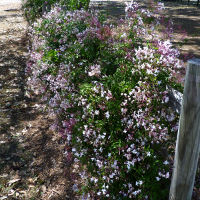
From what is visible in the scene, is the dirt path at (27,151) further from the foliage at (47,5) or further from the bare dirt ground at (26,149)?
the foliage at (47,5)

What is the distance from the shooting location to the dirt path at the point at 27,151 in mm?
3453

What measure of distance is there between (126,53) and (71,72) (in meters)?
0.99

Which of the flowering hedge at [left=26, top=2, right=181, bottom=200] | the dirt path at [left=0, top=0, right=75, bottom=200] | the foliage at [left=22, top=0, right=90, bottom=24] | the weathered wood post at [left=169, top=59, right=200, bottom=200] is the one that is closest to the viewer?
the weathered wood post at [left=169, top=59, right=200, bottom=200]

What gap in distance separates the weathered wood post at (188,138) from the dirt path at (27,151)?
1.67 metres

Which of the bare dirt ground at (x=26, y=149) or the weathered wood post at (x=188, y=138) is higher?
the weathered wood post at (x=188, y=138)

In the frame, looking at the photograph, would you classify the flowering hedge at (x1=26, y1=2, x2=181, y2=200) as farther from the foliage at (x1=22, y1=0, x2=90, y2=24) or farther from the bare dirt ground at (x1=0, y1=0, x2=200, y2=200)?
the foliage at (x1=22, y1=0, x2=90, y2=24)

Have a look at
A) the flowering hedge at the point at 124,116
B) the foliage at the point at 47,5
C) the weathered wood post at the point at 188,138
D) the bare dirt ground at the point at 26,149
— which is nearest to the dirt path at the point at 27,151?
the bare dirt ground at the point at 26,149

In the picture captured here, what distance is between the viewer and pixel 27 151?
13.6 ft

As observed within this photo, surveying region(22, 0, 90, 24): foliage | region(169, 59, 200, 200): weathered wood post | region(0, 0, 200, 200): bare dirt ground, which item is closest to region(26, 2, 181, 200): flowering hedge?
region(169, 59, 200, 200): weathered wood post

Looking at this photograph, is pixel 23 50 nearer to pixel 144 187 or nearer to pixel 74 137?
pixel 74 137

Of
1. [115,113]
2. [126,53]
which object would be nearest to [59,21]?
[126,53]

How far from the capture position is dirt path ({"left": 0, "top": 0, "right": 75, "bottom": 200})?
3.45 metres

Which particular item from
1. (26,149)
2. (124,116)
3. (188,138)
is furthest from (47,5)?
(188,138)

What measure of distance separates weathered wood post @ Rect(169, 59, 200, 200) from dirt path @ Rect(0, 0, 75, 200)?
167cm
